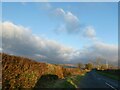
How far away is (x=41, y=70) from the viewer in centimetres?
2395

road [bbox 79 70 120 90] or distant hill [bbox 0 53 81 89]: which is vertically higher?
distant hill [bbox 0 53 81 89]

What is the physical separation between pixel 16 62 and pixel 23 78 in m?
1.43

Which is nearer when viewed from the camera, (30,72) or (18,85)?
(18,85)

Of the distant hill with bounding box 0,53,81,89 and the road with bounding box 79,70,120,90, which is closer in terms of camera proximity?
the distant hill with bounding box 0,53,81,89

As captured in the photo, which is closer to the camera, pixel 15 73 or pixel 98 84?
pixel 15 73

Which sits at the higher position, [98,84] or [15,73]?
[15,73]

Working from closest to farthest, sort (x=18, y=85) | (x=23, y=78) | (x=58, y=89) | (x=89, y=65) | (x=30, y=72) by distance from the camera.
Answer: (x=18, y=85) < (x=23, y=78) < (x=30, y=72) < (x=58, y=89) < (x=89, y=65)

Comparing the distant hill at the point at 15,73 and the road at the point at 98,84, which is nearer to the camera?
the distant hill at the point at 15,73

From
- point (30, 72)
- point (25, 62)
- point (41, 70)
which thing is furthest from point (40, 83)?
point (25, 62)

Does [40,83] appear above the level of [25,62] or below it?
below

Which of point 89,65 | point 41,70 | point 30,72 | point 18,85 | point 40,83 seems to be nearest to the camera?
Result: point 18,85

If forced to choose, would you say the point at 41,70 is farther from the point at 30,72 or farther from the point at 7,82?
the point at 7,82

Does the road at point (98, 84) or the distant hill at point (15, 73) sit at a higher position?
the distant hill at point (15, 73)

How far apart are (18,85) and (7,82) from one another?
1.45 metres
